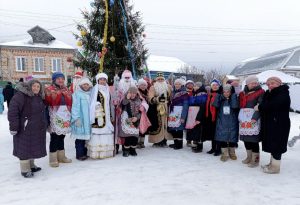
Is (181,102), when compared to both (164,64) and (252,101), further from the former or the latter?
(164,64)

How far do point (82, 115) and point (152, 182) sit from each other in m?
1.90

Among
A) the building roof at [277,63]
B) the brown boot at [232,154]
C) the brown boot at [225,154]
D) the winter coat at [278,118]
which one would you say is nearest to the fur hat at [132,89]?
the brown boot at [225,154]

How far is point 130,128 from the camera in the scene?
5785 millimetres

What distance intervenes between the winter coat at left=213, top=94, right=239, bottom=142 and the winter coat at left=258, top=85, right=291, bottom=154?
2.44 ft

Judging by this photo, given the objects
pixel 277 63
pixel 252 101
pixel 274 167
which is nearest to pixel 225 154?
pixel 274 167

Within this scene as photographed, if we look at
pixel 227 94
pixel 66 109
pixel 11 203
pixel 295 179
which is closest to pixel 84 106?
pixel 66 109

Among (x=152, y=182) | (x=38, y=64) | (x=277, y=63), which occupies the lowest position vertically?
(x=152, y=182)

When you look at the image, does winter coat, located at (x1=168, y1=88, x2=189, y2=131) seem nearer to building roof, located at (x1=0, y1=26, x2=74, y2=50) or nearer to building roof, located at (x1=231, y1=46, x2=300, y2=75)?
building roof, located at (x1=231, y1=46, x2=300, y2=75)

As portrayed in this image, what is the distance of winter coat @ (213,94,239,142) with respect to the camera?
5.43m

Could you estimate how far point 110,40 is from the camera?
7777mm

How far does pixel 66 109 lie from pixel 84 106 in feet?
1.14

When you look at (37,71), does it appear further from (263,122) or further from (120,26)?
(263,122)

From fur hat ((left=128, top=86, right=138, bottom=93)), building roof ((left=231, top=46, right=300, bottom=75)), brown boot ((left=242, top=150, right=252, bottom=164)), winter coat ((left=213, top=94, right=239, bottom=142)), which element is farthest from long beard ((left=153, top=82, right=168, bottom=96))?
building roof ((left=231, top=46, right=300, bottom=75))

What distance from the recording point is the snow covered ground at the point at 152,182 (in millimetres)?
3729
